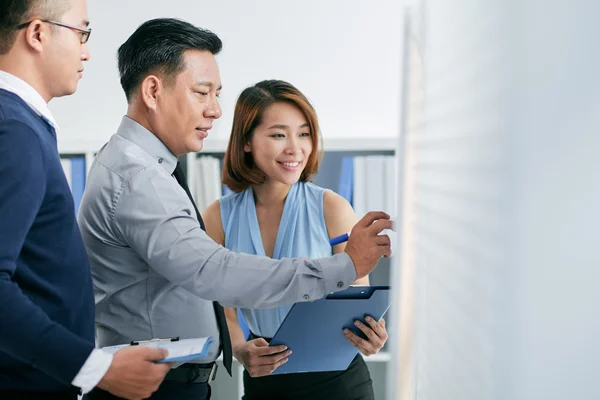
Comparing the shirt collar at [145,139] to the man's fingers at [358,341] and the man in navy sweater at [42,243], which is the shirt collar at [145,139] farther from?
the man's fingers at [358,341]

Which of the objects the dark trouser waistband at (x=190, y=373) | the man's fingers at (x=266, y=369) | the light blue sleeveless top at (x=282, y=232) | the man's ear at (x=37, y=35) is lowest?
the man's fingers at (x=266, y=369)

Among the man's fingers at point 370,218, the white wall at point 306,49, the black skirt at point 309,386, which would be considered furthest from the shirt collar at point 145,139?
the white wall at point 306,49

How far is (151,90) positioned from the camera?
162 centimetres

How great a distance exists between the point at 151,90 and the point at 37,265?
1.91 ft

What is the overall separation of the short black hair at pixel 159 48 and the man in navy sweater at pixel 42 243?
0.29 metres

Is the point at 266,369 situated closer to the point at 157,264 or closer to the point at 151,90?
the point at 157,264

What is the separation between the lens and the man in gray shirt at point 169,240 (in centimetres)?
141

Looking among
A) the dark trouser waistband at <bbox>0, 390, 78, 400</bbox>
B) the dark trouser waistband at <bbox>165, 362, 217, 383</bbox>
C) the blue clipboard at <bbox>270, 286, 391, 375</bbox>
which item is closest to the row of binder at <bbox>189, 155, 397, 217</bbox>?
the blue clipboard at <bbox>270, 286, 391, 375</bbox>

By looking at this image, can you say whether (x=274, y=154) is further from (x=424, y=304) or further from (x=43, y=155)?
(x=424, y=304)

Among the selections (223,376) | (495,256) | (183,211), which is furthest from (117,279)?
(223,376)

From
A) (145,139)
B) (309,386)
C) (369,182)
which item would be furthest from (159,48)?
(369,182)

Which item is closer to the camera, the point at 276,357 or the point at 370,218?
the point at 370,218

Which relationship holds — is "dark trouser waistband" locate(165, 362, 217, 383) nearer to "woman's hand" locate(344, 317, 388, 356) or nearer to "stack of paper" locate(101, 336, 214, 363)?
"stack of paper" locate(101, 336, 214, 363)

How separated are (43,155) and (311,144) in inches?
43.5
